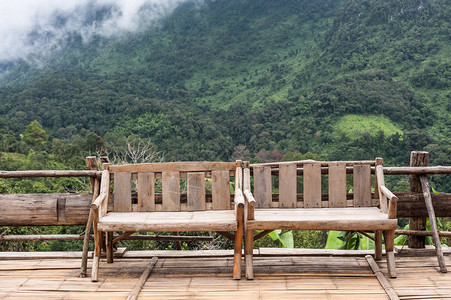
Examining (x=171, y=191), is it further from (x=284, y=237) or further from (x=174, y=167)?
(x=284, y=237)

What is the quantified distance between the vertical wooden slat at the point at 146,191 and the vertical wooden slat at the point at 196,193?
26cm

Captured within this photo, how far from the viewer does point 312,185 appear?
3.14 metres

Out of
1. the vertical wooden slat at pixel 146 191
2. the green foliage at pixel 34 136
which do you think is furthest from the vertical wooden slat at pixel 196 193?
the green foliage at pixel 34 136

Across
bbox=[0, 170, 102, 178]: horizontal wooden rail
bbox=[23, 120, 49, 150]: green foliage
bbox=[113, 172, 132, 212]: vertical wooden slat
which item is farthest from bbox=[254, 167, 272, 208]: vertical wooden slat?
bbox=[23, 120, 49, 150]: green foliage

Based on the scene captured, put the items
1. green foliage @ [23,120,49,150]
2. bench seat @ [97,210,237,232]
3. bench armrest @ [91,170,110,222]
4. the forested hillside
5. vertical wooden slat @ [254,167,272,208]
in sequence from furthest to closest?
green foliage @ [23,120,49,150] < the forested hillside < vertical wooden slat @ [254,167,272,208] < bench armrest @ [91,170,110,222] < bench seat @ [97,210,237,232]

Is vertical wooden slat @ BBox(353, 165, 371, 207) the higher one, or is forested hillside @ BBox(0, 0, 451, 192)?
forested hillside @ BBox(0, 0, 451, 192)

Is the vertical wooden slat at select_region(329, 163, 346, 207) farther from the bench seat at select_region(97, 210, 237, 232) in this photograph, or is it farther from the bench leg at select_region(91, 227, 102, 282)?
the bench leg at select_region(91, 227, 102, 282)

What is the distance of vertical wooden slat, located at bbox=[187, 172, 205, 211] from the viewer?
310 centimetres

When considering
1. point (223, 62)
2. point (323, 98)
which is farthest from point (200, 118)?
point (223, 62)

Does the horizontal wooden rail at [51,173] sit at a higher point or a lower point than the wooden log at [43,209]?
higher

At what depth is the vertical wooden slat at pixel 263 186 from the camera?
3.12m

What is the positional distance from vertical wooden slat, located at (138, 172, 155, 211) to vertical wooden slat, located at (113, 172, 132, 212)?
0.08 m

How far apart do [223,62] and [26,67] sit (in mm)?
31145

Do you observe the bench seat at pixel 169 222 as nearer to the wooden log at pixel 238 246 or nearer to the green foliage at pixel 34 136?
the wooden log at pixel 238 246
